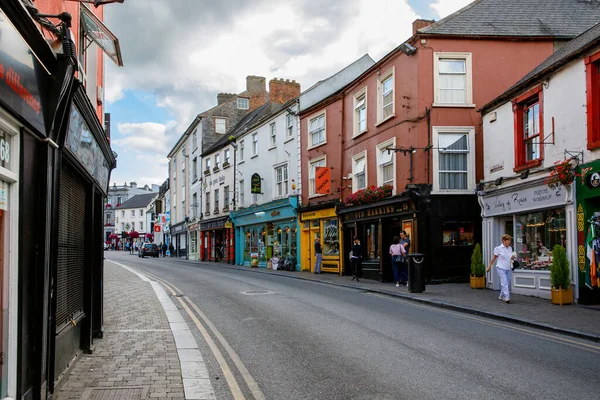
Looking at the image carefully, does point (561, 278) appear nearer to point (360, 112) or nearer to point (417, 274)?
point (417, 274)

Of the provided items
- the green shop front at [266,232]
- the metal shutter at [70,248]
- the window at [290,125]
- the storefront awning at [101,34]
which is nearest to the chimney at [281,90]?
the window at [290,125]

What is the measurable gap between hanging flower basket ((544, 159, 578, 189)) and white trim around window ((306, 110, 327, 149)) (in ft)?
49.2

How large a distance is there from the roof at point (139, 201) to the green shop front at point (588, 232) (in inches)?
3953

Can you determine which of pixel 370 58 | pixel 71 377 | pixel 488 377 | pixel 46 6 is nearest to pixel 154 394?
pixel 71 377

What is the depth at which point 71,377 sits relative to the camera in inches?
250

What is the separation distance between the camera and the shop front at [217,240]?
39.9 m

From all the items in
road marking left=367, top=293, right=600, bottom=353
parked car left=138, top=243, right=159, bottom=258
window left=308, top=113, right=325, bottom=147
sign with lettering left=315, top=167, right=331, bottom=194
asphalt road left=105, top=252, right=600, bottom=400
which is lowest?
parked car left=138, top=243, right=159, bottom=258

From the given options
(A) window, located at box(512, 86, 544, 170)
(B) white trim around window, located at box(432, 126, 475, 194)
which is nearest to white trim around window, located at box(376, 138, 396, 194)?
(B) white trim around window, located at box(432, 126, 475, 194)

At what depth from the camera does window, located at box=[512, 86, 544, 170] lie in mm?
14539

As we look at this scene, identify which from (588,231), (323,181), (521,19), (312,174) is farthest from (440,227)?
(312,174)

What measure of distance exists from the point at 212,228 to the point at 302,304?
31476 millimetres

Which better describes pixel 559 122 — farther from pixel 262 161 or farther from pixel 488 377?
pixel 262 161

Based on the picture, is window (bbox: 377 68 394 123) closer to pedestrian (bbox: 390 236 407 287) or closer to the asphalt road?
pedestrian (bbox: 390 236 407 287)

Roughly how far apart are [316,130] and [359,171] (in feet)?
17.2
